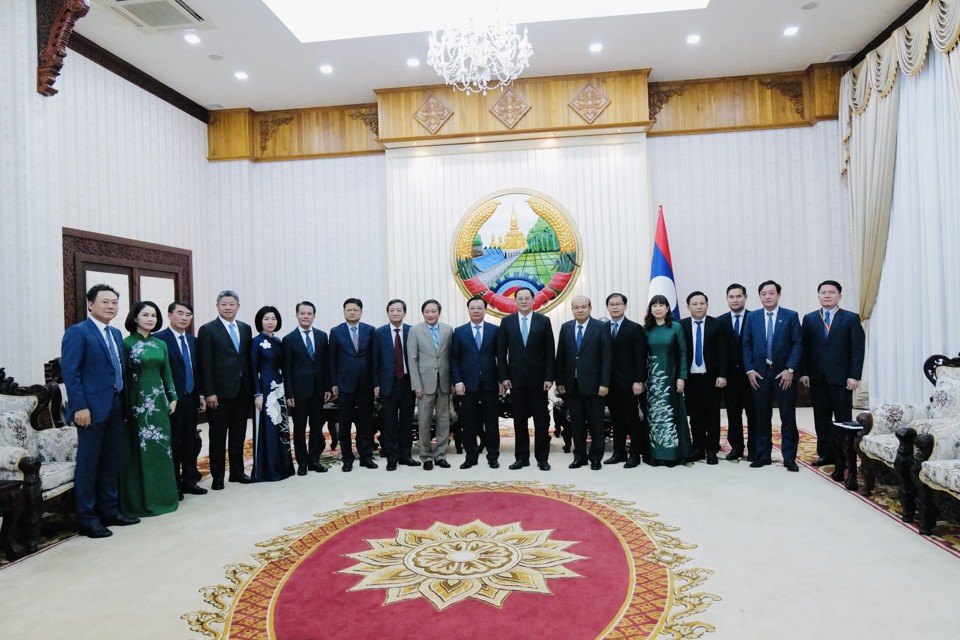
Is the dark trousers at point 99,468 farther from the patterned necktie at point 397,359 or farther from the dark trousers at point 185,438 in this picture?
the patterned necktie at point 397,359

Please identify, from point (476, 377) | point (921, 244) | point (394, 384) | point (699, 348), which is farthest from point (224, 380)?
point (921, 244)

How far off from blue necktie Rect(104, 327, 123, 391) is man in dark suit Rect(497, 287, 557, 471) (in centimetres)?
273

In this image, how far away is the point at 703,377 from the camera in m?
4.98

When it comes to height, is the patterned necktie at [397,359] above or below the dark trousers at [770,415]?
above

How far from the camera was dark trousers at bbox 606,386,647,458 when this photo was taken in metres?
4.83

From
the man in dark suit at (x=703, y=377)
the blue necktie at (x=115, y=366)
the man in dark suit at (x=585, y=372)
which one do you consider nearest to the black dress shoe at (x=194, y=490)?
the blue necktie at (x=115, y=366)

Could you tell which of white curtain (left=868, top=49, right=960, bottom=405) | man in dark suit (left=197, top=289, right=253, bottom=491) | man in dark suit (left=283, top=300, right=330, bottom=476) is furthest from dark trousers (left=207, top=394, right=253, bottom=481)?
white curtain (left=868, top=49, right=960, bottom=405)

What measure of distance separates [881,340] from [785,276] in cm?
140

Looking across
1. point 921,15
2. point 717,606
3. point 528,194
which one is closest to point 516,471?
point 717,606

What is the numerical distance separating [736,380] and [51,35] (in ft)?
21.3

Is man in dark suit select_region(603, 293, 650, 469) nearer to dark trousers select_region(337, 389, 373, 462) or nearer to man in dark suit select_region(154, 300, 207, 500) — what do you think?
dark trousers select_region(337, 389, 373, 462)

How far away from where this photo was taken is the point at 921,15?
5.77 meters

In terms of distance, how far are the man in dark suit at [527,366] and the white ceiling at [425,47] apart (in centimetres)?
308

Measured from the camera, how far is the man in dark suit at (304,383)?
4824mm
